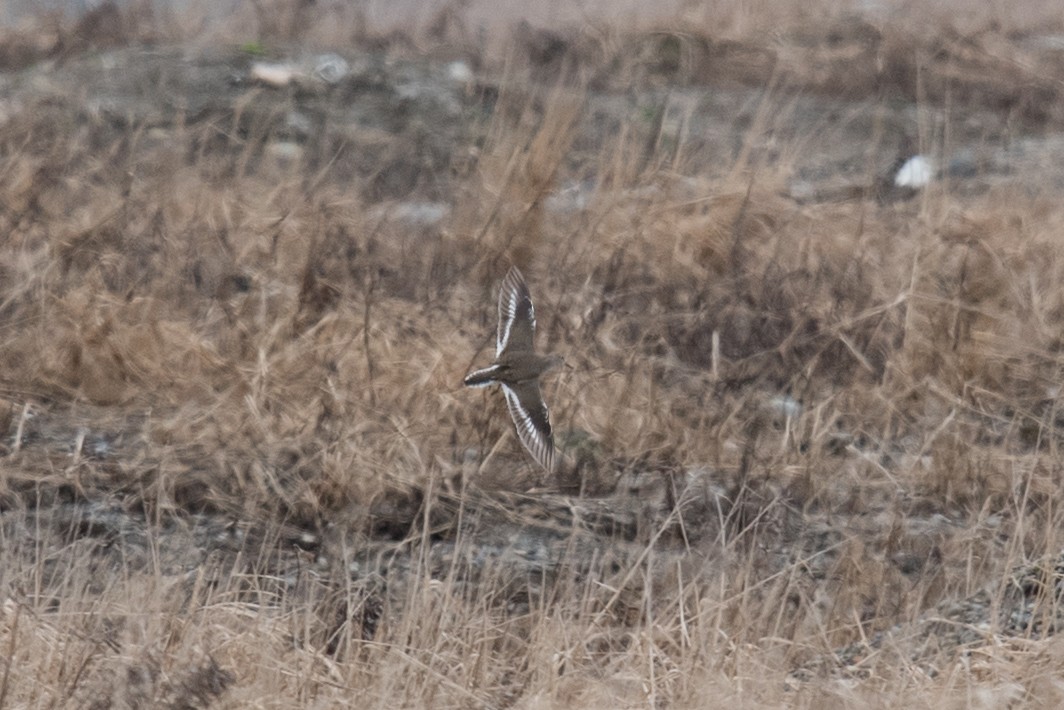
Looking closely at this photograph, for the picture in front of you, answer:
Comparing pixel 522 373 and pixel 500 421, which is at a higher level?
pixel 522 373

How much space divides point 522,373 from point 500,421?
92 cm

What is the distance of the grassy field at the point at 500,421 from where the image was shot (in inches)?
134

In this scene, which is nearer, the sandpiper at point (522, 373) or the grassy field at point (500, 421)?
the grassy field at point (500, 421)

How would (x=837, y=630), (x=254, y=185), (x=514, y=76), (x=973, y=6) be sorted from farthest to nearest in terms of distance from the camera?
1. (x=973, y=6)
2. (x=514, y=76)
3. (x=254, y=185)
4. (x=837, y=630)

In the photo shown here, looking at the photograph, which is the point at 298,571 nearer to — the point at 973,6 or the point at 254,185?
the point at 254,185

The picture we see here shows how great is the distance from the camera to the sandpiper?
12.7 feet

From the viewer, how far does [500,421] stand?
190 inches

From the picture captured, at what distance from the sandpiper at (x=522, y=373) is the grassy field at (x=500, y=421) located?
339 millimetres

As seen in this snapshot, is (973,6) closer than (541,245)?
No

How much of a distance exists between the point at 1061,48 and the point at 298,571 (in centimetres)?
950

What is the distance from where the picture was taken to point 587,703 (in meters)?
3.27

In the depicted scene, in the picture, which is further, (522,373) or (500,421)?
(500,421)

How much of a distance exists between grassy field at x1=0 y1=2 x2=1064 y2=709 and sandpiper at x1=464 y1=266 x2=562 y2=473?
34 cm

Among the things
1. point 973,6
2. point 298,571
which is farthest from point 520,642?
point 973,6
